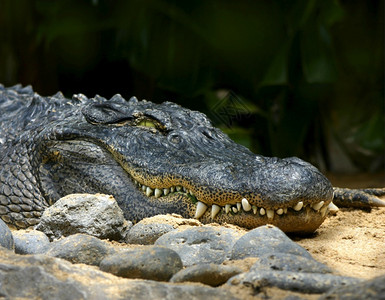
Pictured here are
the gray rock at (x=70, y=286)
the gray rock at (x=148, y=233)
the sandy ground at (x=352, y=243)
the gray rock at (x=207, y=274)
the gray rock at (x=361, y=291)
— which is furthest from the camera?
the gray rock at (x=148, y=233)

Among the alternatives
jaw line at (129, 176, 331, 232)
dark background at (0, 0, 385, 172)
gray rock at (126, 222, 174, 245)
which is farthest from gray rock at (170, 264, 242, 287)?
dark background at (0, 0, 385, 172)

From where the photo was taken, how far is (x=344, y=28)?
689 centimetres

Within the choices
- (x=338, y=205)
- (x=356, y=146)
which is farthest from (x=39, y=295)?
(x=356, y=146)

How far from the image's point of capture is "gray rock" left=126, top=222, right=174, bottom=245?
2.30 metres

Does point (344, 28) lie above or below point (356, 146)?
above

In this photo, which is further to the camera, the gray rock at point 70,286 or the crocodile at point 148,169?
the crocodile at point 148,169

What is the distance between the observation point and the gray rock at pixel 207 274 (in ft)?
5.43

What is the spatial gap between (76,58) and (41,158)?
12.1 feet

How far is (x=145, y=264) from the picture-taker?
172 cm

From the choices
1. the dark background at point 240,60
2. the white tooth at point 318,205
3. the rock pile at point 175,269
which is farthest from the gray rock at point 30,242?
the dark background at point 240,60

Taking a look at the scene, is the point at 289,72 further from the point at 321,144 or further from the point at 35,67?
the point at 35,67

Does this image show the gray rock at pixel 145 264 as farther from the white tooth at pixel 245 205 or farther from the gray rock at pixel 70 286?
the white tooth at pixel 245 205

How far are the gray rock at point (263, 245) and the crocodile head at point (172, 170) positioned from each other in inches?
14.7

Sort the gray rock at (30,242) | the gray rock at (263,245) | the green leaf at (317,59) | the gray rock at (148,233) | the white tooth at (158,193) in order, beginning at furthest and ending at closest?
the green leaf at (317,59), the white tooth at (158,193), the gray rock at (148,233), the gray rock at (30,242), the gray rock at (263,245)
